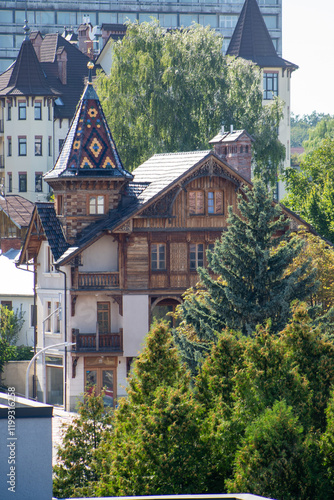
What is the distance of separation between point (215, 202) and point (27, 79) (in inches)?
1737

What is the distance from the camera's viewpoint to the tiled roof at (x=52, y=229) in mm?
50450

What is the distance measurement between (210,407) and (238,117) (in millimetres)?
44785

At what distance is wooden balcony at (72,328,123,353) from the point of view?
50062 millimetres

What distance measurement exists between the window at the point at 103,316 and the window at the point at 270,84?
44371 mm

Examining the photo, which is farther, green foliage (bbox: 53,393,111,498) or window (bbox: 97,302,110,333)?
window (bbox: 97,302,110,333)

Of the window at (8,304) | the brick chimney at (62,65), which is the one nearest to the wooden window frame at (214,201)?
the window at (8,304)

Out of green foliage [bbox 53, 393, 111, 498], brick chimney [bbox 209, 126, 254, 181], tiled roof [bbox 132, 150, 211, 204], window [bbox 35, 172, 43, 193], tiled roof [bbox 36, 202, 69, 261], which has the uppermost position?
window [bbox 35, 172, 43, 193]

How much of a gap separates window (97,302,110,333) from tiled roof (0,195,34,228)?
26582 mm

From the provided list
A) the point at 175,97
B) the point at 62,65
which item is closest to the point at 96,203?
the point at 175,97

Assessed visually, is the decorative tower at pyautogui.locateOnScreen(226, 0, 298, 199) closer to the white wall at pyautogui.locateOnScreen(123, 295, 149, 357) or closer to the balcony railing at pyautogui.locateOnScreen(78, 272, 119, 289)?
the white wall at pyautogui.locateOnScreen(123, 295, 149, 357)

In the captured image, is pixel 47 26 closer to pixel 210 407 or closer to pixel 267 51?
pixel 267 51

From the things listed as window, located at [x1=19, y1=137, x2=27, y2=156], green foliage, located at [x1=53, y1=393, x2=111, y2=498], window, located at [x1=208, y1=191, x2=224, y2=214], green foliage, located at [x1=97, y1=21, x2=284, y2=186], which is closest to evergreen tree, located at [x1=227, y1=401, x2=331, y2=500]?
green foliage, located at [x1=53, y1=393, x2=111, y2=498]

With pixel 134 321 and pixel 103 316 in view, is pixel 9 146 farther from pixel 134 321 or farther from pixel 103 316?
pixel 134 321

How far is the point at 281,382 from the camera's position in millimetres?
24109
